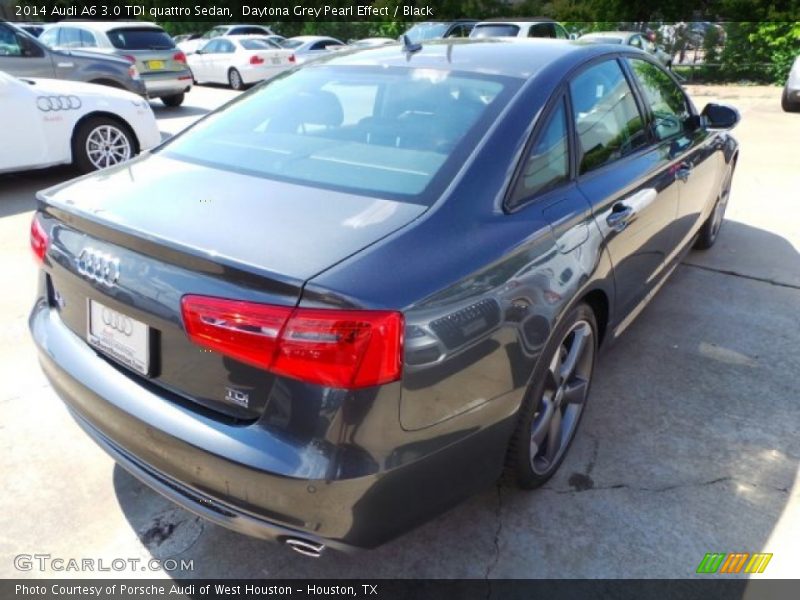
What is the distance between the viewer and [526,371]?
207 centimetres

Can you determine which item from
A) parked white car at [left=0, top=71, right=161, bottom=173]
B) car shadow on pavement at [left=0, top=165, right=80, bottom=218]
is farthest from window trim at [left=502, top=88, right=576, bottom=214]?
parked white car at [left=0, top=71, right=161, bottom=173]

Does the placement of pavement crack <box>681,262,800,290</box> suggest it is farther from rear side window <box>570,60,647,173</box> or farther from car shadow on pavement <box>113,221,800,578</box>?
rear side window <box>570,60,647,173</box>

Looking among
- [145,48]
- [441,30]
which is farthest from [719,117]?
[441,30]

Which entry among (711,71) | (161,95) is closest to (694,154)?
(161,95)

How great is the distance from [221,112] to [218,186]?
0.92 m

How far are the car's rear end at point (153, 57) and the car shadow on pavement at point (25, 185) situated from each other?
16.7ft

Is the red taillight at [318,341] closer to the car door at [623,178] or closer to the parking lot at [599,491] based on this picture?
the parking lot at [599,491]

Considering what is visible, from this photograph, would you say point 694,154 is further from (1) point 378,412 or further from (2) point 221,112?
(1) point 378,412

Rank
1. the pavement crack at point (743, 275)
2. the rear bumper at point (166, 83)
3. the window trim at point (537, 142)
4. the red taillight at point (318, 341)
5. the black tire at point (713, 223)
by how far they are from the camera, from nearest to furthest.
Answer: the red taillight at point (318, 341)
the window trim at point (537, 142)
the pavement crack at point (743, 275)
the black tire at point (713, 223)
the rear bumper at point (166, 83)

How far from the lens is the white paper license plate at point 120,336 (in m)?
1.88

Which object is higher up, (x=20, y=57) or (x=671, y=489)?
(x=20, y=57)

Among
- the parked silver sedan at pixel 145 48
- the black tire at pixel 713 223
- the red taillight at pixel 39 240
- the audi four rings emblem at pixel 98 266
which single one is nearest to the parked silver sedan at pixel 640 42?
the parked silver sedan at pixel 145 48

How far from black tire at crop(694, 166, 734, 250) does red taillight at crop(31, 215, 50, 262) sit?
167 inches

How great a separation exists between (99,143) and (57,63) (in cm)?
332
